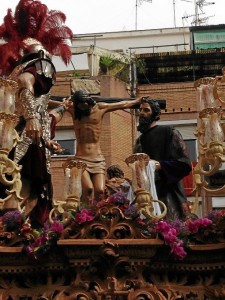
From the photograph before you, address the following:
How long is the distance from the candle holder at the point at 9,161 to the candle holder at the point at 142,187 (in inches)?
57.6

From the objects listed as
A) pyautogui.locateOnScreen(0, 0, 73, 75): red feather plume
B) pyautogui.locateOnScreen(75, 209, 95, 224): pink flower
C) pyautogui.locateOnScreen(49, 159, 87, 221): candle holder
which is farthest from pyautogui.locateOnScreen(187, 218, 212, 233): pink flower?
pyautogui.locateOnScreen(0, 0, 73, 75): red feather plume

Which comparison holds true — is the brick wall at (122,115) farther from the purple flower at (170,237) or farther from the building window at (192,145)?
the purple flower at (170,237)

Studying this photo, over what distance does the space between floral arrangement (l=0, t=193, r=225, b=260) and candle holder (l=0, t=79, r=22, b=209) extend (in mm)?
850

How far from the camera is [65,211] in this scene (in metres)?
11.5

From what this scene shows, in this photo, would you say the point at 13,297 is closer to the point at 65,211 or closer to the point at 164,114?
the point at 65,211

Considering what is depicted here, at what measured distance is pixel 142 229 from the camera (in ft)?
36.4

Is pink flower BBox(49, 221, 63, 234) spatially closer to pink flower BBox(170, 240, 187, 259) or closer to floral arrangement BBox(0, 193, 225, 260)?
floral arrangement BBox(0, 193, 225, 260)

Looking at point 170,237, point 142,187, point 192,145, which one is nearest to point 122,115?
point 192,145

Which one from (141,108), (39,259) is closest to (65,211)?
(39,259)

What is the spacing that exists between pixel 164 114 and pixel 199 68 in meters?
1.90

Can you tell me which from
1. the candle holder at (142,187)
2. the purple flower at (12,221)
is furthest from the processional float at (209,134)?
the purple flower at (12,221)

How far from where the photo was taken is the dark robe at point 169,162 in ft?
41.7

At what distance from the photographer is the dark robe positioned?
12.7 m

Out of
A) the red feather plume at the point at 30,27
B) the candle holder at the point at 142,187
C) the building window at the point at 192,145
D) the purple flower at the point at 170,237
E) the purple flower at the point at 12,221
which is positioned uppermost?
the building window at the point at 192,145
